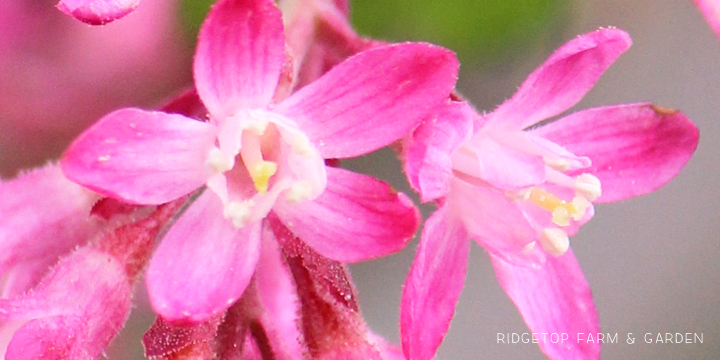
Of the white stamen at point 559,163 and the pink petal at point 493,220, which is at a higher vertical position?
the white stamen at point 559,163

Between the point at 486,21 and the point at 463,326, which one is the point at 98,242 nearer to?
the point at 486,21

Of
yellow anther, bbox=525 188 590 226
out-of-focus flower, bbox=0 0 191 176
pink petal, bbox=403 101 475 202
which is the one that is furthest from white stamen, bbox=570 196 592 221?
out-of-focus flower, bbox=0 0 191 176

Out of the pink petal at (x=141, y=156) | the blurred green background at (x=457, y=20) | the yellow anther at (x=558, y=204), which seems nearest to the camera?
the pink petal at (x=141, y=156)

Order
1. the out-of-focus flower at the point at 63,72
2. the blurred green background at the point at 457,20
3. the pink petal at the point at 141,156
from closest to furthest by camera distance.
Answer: the pink petal at the point at 141,156 < the out-of-focus flower at the point at 63,72 < the blurred green background at the point at 457,20

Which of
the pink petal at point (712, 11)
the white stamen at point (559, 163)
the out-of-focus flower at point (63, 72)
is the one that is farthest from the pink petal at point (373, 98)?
the out-of-focus flower at point (63, 72)

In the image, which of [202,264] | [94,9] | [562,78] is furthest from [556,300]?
[94,9]

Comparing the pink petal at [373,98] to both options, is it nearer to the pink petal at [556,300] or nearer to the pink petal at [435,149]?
the pink petal at [435,149]
